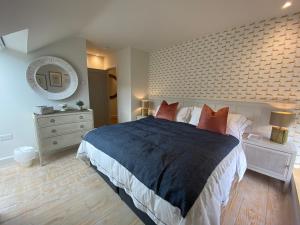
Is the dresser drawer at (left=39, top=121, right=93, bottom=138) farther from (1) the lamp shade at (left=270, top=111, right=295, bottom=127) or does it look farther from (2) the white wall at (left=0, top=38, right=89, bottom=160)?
(1) the lamp shade at (left=270, top=111, right=295, bottom=127)

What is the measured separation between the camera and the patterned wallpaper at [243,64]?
6.43 feet

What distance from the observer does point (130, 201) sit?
1.50 m

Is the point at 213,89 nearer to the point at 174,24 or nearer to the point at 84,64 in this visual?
the point at 174,24

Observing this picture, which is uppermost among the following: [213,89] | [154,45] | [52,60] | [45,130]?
[154,45]

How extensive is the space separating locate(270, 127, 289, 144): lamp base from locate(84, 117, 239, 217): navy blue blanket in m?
0.66

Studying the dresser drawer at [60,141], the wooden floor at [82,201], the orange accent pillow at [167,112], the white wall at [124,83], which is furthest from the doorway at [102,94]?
the wooden floor at [82,201]

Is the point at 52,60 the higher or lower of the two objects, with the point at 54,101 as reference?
higher

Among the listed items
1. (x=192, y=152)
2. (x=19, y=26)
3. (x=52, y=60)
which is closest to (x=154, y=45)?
(x=52, y=60)

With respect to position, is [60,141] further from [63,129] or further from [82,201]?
[82,201]

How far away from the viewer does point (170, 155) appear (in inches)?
52.2

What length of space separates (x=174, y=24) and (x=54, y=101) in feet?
8.96

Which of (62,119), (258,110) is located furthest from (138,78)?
(258,110)

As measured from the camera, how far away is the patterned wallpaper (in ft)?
6.43

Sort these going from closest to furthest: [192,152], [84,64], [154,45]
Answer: [192,152], [84,64], [154,45]
